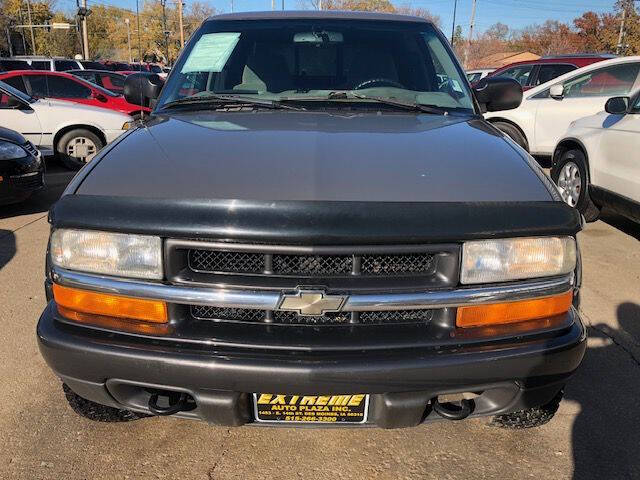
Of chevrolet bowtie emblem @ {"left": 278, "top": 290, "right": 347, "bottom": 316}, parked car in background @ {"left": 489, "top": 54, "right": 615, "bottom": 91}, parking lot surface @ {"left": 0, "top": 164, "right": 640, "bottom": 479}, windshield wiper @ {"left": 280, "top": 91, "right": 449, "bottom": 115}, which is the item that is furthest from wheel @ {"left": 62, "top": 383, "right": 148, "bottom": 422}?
parked car in background @ {"left": 489, "top": 54, "right": 615, "bottom": 91}

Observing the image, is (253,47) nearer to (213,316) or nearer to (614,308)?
(213,316)

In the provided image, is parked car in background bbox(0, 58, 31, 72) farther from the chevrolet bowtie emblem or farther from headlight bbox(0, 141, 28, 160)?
the chevrolet bowtie emblem

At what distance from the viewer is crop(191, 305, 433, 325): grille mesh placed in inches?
76.4

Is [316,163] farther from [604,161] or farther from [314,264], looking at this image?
[604,161]

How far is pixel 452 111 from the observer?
301cm

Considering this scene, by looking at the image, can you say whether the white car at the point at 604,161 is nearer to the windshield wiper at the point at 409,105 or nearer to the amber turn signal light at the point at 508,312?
the windshield wiper at the point at 409,105

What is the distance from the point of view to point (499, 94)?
136 inches

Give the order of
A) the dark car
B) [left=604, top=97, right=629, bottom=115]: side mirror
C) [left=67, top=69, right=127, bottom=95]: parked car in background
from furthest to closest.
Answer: [left=67, top=69, right=127, bottom=95]: parked car in background, the dark car, [left=604, top=97, right=629, bottom=115]: side mirror

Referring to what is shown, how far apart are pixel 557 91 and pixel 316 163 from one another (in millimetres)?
7303

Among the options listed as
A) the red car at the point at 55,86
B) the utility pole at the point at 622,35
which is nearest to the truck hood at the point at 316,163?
the red car at the point at 55,86

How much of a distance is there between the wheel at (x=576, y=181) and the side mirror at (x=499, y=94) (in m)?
2.80

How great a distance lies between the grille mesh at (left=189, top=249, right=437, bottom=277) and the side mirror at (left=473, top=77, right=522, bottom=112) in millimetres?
1896

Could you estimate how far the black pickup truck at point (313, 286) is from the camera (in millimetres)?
1812

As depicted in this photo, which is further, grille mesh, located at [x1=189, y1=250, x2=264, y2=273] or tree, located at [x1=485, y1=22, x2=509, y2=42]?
tree, located at [x1=485, y1=22, x2=509, y2=42]
